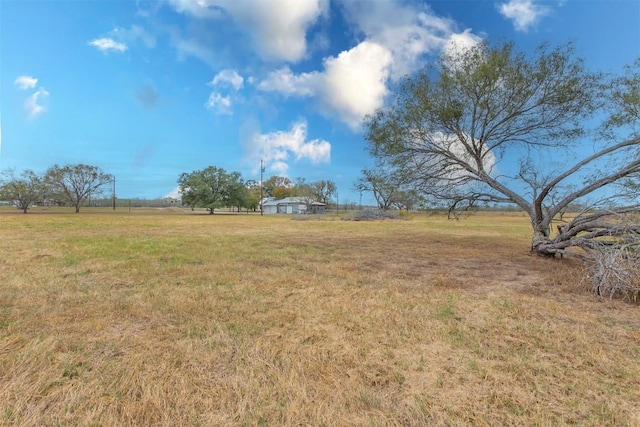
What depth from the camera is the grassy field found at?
202cm

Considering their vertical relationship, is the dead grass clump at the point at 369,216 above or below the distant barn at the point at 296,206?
below

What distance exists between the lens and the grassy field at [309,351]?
6.62ft

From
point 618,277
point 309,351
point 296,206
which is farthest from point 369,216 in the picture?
point 296,206

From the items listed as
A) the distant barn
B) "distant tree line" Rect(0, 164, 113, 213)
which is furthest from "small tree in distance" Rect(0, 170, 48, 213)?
the distant barn

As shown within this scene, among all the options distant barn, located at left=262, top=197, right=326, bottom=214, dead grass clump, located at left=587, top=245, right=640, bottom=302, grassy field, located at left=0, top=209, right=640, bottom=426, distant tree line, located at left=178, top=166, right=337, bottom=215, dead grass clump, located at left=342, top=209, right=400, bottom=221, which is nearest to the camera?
grassy field, located at left=0, top=209, right=640, bottom=426

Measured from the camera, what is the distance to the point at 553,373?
2.46m

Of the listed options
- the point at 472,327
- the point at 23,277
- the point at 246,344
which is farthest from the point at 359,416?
the point at 23,277

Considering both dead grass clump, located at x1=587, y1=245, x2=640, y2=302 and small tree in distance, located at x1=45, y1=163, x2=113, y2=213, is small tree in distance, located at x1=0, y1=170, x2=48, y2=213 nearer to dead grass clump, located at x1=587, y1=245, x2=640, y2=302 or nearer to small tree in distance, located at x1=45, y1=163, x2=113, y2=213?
small tree in distance, located at x1=45, y1=163, x2=113, y2=213

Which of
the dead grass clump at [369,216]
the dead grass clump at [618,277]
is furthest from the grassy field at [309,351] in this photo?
the dead grass clump at [369,216]

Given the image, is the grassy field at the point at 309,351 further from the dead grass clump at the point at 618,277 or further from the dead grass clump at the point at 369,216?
the dead grass clump at the point at 369,216

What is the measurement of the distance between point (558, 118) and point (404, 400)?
10224 mm

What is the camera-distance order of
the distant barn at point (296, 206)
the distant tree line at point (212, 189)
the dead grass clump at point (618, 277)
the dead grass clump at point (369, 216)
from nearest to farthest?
the dead grass clump at point (618, 277)
the dead grass clump at point (369, 216)
the distant tree line at point (212, 189)
the distant barn at point (296, 206)

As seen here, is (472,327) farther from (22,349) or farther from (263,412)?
(22,349)

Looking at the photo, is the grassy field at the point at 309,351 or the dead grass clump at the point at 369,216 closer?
the grassy field at the point at 309,351
